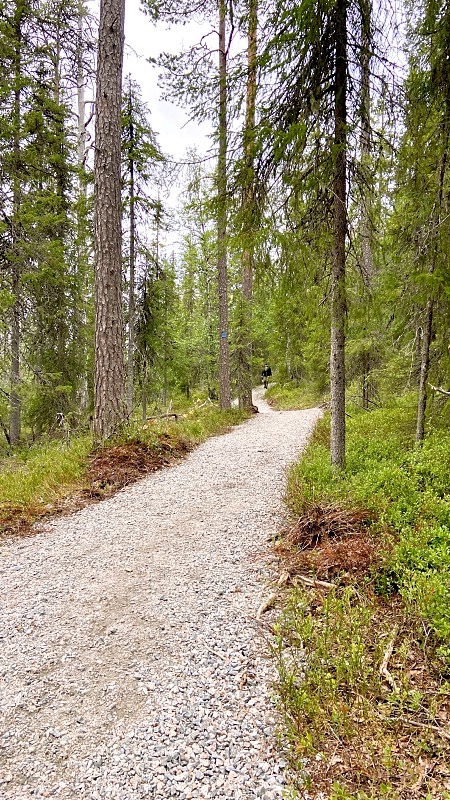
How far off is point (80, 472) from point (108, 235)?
14.0 ft

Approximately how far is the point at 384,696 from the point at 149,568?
2.31 m

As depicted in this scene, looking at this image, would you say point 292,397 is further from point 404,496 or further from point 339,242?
point 404,496

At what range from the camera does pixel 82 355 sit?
12.3m

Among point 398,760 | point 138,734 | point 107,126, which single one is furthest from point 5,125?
point 398,760

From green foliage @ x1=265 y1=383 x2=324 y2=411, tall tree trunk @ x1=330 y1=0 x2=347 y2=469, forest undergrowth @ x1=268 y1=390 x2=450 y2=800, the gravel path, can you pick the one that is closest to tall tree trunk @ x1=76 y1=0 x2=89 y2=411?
tall tree trunk @ x1=330 y1=0 x2=347 y2=469

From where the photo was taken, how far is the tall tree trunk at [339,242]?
4.77 metres

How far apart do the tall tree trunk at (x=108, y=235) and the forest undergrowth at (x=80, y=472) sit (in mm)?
528

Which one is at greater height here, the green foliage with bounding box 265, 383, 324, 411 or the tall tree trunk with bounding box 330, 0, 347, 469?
the tall tree trunk with bounding box 330, 0, 347, 469

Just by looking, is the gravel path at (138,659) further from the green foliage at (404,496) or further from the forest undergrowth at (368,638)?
the green foliage at (404,496)

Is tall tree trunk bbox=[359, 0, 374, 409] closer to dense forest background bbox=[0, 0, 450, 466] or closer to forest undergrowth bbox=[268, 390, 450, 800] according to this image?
dense forest background bbox=[0, 0, 450, 466]

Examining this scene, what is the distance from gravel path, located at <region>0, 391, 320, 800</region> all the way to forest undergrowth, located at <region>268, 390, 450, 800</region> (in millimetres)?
241

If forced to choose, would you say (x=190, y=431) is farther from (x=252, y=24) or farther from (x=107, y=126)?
(x=252, y=24)

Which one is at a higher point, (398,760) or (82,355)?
(82,355)

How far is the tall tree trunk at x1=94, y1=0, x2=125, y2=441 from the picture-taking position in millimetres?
7109
